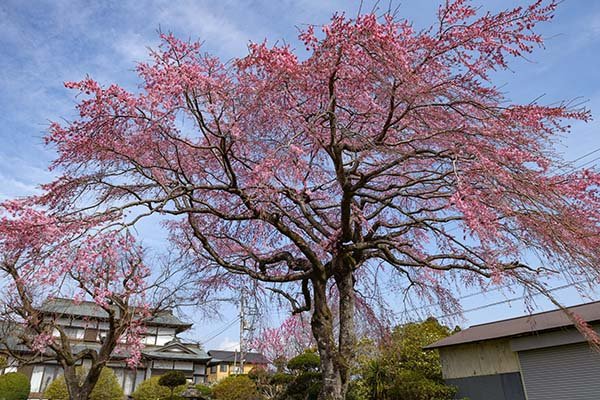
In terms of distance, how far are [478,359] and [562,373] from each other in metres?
2.18

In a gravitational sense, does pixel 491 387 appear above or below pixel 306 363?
below

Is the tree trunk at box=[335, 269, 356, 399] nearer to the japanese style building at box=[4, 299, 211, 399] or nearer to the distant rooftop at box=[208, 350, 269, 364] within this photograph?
the japanese style building at box=[4, 299, 211, 399]

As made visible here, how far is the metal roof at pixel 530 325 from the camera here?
27.5 feet

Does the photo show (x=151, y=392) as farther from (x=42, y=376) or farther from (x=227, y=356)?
(x=227, y=356)

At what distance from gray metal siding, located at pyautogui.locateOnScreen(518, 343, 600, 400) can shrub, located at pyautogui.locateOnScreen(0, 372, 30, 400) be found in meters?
17.3

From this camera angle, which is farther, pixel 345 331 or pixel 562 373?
pixel 562 373

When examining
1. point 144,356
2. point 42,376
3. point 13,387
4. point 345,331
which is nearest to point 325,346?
point 345,331

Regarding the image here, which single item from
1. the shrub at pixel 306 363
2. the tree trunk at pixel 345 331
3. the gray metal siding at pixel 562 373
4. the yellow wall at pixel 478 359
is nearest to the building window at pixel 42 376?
the shrub at pixel 306 363

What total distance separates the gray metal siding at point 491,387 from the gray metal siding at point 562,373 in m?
0.27

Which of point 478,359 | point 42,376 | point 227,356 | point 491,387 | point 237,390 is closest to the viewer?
point 491,387

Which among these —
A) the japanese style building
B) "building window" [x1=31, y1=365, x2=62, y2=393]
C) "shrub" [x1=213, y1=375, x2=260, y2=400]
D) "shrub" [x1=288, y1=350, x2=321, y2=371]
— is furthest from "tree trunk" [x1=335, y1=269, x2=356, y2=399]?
"building window" [x1=31, y1=365, x2=62, y2=393]

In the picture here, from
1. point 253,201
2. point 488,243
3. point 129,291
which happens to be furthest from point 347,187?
point 129,291

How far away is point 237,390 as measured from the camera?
14.6 meters

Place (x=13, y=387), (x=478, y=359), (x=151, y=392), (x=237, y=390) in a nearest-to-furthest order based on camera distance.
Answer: (x=478, y=359) → (x=237, y=390) → (x=13, y=387) → (x=151, y=392)
